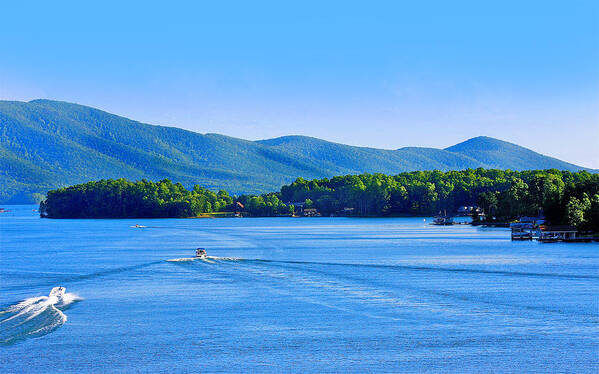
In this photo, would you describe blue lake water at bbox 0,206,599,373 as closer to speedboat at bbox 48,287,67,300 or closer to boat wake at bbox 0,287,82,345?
boat wake at bbox 0,287,82,345

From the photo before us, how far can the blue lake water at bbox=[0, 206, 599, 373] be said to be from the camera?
22828 millimetres

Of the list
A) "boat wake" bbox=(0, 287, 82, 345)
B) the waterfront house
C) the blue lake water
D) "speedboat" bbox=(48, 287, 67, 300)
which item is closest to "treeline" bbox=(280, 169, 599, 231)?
the waterfront house

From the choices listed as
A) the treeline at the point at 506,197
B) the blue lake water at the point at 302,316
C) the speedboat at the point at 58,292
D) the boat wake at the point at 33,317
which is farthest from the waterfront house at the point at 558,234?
the boat wake at the point at 33,317

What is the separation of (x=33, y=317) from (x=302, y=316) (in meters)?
11.6

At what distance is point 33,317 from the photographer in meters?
29.9

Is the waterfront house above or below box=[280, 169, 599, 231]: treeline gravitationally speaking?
below

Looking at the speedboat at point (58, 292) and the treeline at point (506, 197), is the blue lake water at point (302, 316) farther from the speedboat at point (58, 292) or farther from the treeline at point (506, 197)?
the treeline at point (506, 197)

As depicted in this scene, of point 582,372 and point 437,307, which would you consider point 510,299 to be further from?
point 582,372

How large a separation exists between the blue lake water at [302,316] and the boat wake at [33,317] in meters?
0.07

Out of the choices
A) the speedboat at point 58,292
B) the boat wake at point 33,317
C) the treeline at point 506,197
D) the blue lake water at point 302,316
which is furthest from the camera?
the treeline at point 506,197

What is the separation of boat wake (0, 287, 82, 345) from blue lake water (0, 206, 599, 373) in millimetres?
72

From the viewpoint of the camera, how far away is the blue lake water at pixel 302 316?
74.9 ft

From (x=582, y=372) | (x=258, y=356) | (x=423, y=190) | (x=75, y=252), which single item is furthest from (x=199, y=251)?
(x=423, y=190)

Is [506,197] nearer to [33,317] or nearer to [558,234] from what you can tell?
[558,234]
